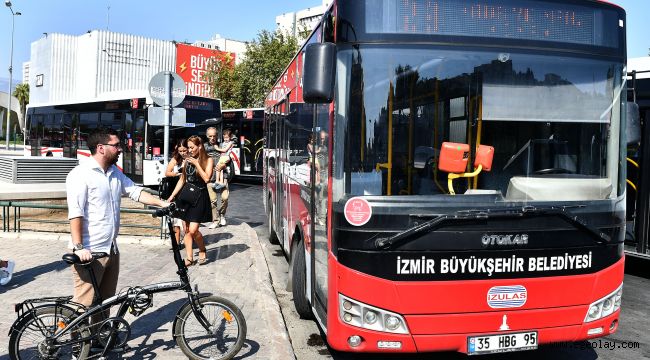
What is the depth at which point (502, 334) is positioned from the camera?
3.98m

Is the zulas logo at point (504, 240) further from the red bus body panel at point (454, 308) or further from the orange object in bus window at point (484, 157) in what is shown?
the orange object in bus window at point (484, 157)

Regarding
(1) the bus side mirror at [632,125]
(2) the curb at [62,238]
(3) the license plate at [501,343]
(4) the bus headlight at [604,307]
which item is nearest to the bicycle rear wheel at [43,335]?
(3) the license plate at [501,343]

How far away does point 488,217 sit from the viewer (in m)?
3.88

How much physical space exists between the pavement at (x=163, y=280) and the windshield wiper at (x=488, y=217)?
5.03 ft

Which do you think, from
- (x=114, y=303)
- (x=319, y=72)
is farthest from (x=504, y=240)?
(x=114, y=303)

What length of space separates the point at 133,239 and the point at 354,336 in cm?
674

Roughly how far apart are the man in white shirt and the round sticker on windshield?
4.96 feet

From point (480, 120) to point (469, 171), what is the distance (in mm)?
380

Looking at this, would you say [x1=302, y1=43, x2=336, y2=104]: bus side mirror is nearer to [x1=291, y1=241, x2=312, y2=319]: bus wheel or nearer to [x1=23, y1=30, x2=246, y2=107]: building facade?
[x1=291, y1=241, x2=312, y2=319]: bus wheel

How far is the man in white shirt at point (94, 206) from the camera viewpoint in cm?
407

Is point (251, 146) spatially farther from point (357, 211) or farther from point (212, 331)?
point (357, 211)

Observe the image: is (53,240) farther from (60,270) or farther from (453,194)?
(453,194)

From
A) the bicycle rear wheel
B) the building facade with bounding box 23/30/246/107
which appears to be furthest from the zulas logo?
the building facade with bounding box 23/30/246/107

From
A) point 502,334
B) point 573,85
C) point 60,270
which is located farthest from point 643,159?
point 60,270
